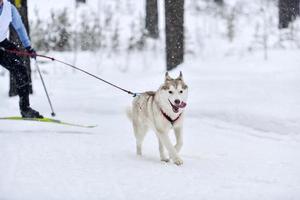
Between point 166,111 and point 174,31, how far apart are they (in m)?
5.07

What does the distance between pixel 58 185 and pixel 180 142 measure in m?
1.60

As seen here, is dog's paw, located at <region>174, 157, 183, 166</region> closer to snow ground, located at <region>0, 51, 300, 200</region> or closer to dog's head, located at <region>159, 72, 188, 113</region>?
snow ground, located at <region>0, 51, 300, 200</region>

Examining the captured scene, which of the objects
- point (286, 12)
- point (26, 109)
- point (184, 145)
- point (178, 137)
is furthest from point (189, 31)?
point (178, 137)

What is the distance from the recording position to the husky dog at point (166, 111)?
20.0ft

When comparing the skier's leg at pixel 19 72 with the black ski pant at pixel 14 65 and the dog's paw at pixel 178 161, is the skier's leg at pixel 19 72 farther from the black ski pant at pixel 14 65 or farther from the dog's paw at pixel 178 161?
the dog's paw at pixel 178 161

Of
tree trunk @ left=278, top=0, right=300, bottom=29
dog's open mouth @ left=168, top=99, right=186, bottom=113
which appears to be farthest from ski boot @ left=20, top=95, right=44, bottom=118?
tree trunk @ left=278, top=0, right=300, bottom=29

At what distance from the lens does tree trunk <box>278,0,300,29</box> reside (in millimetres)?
15773

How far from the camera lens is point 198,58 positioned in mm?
13969

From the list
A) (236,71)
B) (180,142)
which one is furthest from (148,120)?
(236,71)

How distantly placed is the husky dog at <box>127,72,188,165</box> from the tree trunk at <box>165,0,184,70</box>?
4530mm

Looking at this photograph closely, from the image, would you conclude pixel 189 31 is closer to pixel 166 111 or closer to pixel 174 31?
pixel 174 31

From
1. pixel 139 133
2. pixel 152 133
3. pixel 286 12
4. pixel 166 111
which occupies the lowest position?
pixel 152 133

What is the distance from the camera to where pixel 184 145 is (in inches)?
293

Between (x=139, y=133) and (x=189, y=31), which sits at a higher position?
(x=189, y=31)
